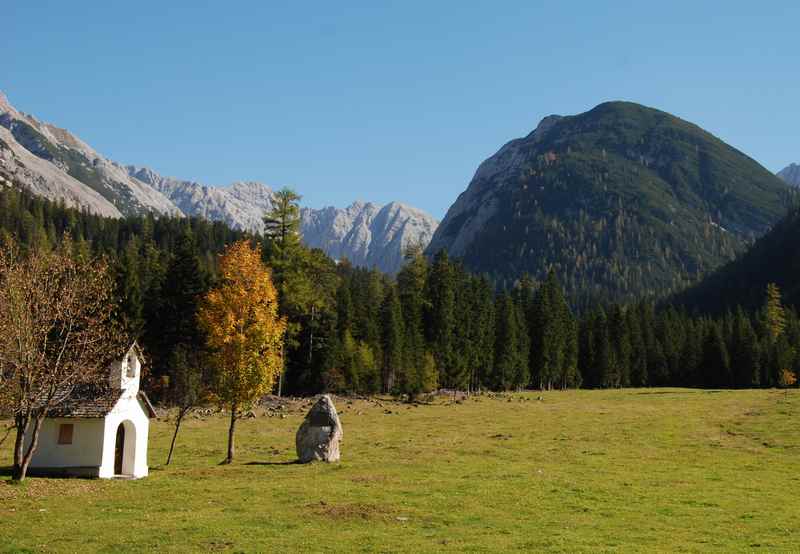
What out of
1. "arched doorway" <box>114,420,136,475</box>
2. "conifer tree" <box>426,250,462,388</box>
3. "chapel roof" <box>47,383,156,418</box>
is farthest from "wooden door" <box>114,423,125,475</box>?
"conifer tree" <box>426,250,462,388</box>

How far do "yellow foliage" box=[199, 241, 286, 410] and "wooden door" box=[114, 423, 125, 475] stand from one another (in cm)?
582

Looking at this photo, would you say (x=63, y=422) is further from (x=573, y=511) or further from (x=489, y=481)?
(x=573, y=511)

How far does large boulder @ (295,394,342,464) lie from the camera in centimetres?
→ 4000

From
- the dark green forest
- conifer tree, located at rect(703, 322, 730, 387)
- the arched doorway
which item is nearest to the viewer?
the arched doorway

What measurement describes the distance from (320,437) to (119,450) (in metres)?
11.3

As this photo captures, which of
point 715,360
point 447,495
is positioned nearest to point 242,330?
point 447,495

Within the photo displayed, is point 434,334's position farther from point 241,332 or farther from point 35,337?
point 35,337

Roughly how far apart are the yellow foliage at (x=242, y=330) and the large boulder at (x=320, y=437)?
156 inches

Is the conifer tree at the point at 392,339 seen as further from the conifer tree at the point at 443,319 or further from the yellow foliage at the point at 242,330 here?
the yellow foliage at the point at 242,330

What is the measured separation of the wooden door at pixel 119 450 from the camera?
124ft

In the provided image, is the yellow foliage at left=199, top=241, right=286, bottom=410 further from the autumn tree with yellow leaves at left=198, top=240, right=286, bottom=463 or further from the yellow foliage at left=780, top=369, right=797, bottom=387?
the yellow foliage at left=780, top=369, right=797, bottom=387

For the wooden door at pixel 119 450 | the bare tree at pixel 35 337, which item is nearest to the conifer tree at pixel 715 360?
the wooden door at pixel 119 450

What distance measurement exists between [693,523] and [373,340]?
71909 mm

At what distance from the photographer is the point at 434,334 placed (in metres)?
94.5
